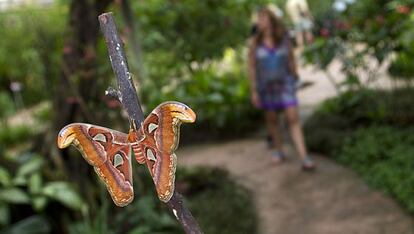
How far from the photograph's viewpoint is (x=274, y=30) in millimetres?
4582

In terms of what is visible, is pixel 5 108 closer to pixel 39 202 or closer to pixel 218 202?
pixel 218 202

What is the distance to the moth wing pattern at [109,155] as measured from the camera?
90cm

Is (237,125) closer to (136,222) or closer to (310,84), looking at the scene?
(310,84)

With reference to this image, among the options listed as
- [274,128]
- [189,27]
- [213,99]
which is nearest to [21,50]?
[189,27]

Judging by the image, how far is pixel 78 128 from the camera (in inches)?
34.9

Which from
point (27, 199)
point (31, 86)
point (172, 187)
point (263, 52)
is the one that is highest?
point (172, 187)

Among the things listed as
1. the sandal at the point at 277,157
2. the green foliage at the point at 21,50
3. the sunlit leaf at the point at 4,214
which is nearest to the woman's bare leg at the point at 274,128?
the sandal at the point at 277,157

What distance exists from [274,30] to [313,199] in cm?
144

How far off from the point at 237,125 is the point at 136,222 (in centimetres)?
302

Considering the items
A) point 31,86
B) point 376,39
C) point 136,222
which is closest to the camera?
point 136,222

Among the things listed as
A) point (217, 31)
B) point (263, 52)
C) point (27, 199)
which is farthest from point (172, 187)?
point (217, 31)

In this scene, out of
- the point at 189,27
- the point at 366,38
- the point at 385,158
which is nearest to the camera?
the point at 385,158

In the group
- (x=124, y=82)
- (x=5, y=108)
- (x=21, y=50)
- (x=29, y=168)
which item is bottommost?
(x=5, y=108)

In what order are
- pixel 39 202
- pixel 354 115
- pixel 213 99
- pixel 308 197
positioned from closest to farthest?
pixel 39 202, pixel 308 197, pixel 354 115, pixel 213 99
